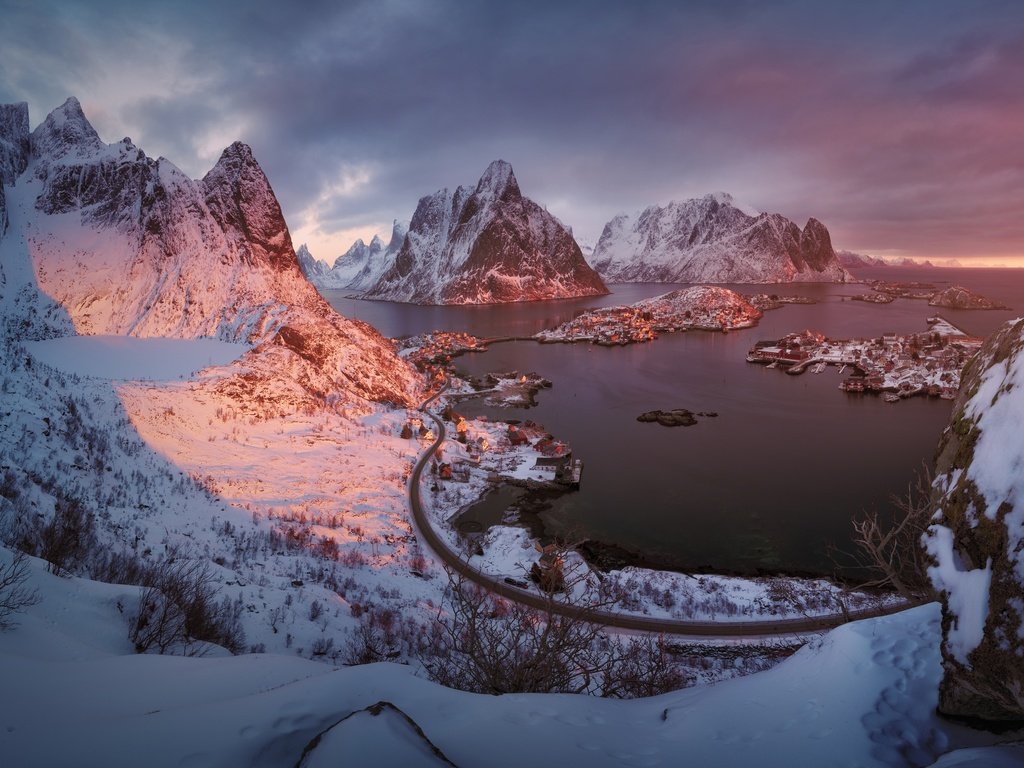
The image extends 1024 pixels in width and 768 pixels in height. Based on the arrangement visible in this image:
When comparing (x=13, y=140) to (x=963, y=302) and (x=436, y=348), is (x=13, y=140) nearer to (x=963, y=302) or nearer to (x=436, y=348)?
(x=436, y=348)

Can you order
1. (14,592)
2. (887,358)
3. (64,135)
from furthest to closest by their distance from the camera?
(887,358)
(64,135)
(14,592)

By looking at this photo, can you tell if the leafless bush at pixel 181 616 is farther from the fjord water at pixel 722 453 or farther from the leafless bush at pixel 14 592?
the fjord water at pixel 722 453

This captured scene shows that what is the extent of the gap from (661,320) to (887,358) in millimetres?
53166

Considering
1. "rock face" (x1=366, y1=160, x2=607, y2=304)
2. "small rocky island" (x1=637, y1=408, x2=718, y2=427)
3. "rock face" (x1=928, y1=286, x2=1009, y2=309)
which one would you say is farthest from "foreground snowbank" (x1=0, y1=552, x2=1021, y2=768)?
"rock face" (x1=366, y1=160, x2=607, y2=304)

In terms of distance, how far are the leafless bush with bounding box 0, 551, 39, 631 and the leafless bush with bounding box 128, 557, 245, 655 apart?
1333 millimetres

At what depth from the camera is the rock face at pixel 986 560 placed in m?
3.14

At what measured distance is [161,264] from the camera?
36938 millimetres

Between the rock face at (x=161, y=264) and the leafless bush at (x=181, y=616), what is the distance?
22.7m

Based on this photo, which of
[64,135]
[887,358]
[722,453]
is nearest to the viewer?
[722,453]

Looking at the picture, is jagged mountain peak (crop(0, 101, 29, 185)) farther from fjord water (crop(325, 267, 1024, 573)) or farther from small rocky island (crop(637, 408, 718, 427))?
small rocky island (crop(637, 408, 718, 427))

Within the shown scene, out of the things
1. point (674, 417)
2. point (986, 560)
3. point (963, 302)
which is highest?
point (963, 302)

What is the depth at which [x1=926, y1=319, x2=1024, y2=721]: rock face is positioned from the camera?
3143 millimetres

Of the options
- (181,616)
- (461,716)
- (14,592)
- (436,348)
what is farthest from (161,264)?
(436,348)

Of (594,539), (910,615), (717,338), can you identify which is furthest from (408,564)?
(717,338)
